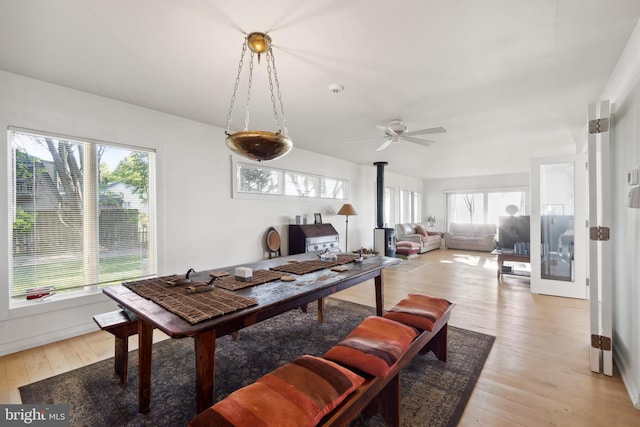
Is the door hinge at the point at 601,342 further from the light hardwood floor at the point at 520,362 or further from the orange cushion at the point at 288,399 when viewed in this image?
the orange cushion at the point at 288,399

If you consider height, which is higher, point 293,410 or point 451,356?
point 293,410

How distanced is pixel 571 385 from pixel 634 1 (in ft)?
8.15

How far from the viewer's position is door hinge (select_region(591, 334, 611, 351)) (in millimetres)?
2066

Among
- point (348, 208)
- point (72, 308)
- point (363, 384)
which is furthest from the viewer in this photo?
point (348, 208)

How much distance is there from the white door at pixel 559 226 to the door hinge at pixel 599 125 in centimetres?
222

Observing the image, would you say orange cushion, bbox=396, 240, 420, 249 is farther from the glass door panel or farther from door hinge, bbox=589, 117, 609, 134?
door hinge, bbox=589, 117, 609, 134

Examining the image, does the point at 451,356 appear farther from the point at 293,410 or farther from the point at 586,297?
the point at 586,297

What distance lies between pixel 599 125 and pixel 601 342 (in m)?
1.62

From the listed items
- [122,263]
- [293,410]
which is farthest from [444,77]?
[122,263]

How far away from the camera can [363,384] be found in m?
1.34

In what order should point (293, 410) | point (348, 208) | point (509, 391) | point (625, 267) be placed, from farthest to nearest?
point (348, 208) → point (625, 267) → point (509, 391) → point (293, 410)

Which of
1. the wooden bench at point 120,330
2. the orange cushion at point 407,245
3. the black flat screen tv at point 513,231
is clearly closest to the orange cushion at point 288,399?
the wooden bench at point 120,330

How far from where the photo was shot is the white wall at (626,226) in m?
1.81

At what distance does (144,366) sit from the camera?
5.67ft
